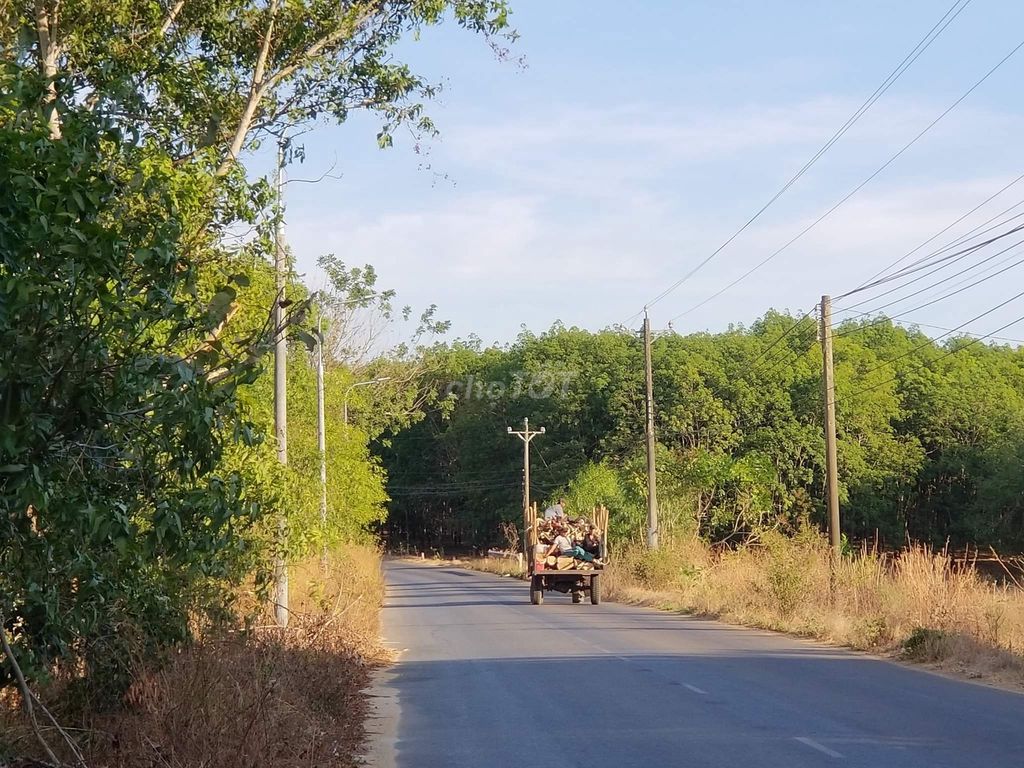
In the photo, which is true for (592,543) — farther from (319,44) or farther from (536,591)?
(319,44)

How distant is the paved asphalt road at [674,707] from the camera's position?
1099 centimetres

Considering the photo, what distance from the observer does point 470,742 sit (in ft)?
39.5

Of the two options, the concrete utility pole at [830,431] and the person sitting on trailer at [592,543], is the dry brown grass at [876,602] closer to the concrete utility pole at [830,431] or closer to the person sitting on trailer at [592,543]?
the concrete utility pole at [830,431]

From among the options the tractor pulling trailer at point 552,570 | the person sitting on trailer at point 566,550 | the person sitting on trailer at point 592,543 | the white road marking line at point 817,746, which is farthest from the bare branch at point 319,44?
the person sitting on trailer at point 592,543

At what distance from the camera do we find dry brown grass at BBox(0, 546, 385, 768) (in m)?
8.66

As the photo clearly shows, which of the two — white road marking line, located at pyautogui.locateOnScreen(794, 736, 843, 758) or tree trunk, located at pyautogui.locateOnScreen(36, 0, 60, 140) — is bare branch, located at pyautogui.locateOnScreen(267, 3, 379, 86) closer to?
tree trunk, located at pyautogui.locateOnScreen(36, 0, 60, 140)

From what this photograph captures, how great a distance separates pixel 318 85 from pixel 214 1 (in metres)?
1.74

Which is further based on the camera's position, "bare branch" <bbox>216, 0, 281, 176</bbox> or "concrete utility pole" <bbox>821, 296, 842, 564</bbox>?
"concrete utility pole" <bbox>821, 296, 842, 564</bbox>

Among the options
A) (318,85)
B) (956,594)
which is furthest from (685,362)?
(318,85)

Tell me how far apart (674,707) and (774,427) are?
58.5 meters

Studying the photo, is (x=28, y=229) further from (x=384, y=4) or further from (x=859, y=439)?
(x=859, y=439)

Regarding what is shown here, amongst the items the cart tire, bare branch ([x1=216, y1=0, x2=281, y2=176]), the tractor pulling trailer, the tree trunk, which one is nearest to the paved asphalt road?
bare branch ([x1=216, y1=0, x2=281, y2=176])

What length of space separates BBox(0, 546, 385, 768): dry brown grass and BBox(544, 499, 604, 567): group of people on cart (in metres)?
21.5

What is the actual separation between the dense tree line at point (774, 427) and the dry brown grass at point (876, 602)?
2129 centimetres
